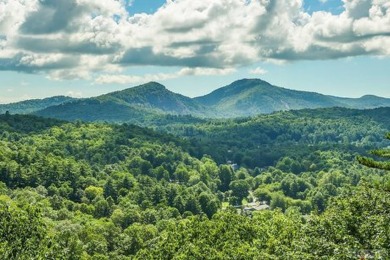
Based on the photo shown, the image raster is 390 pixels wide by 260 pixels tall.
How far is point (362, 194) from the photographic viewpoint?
210ft

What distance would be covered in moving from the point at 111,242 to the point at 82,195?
177 feet

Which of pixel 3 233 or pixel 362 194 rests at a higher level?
pixel 362 194

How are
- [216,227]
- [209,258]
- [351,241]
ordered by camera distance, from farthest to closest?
1. [216,227]
2. [209,258]
3. [351,241]

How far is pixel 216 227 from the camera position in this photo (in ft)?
236

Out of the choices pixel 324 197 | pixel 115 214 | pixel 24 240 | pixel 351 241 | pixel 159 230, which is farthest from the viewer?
pixel 324 197

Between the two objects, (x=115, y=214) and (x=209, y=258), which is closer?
(x=209, y=258)

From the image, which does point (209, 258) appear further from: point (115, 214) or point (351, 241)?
point (115, 214)

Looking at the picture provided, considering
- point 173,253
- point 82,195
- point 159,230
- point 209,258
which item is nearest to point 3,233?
point 173,253

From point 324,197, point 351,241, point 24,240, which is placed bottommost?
point 324,197

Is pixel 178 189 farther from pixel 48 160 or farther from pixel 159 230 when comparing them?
pixel 159 230

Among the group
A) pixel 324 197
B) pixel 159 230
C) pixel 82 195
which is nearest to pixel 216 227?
pixel 159 230

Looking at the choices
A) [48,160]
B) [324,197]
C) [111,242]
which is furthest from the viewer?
[324,197]

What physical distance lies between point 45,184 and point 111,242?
199 ft

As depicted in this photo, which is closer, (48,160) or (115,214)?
(115,214)
